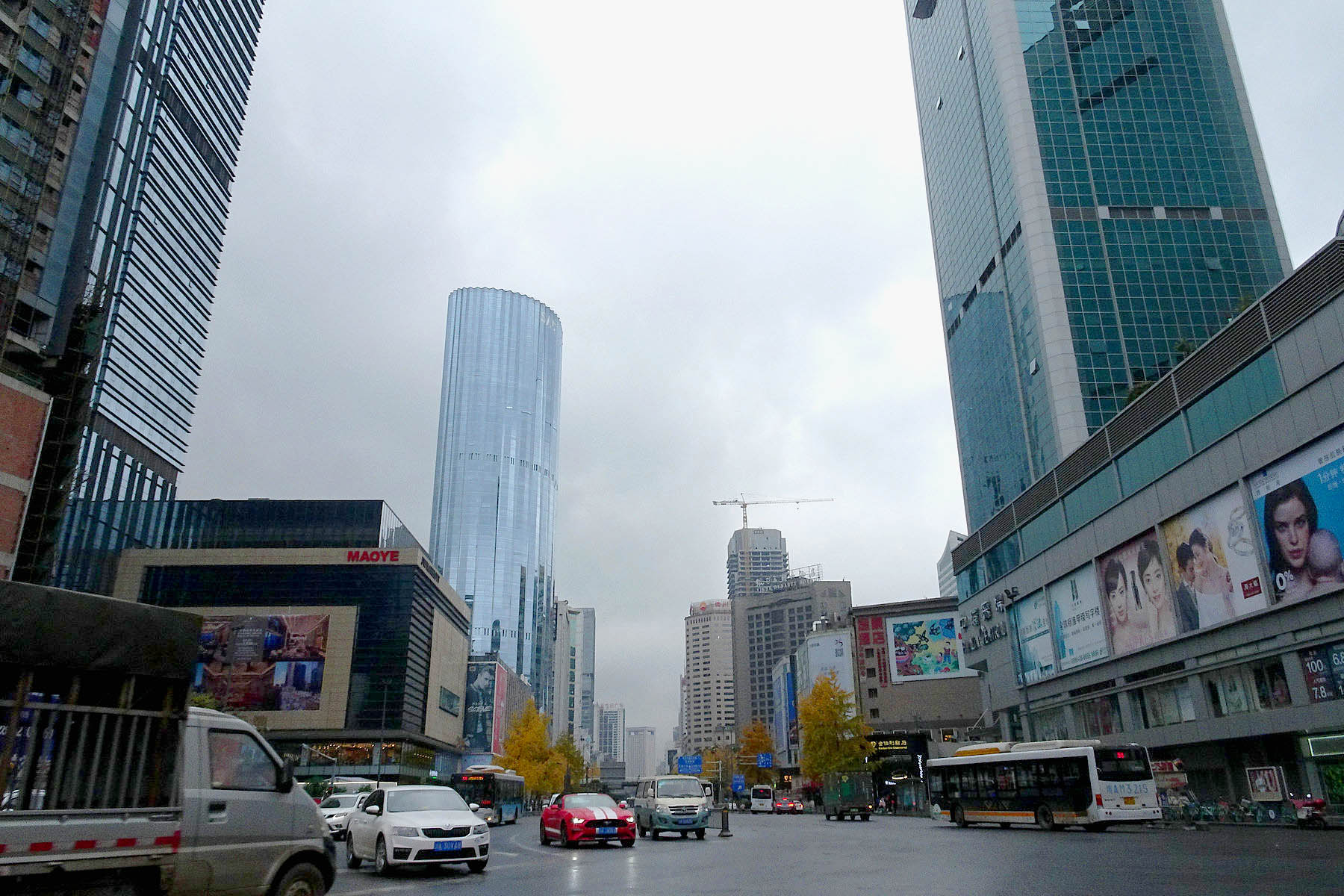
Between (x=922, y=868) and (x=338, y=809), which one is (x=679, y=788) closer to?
(x=338, y=809)

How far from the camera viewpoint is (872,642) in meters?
105

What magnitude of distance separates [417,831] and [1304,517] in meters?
29.0

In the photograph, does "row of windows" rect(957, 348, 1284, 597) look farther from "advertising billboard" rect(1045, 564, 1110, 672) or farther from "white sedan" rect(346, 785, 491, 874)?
"white sedan" rect(346, 785, 491, 874)

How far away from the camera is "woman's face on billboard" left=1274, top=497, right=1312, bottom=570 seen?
28.4 meters

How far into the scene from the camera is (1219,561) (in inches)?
1308

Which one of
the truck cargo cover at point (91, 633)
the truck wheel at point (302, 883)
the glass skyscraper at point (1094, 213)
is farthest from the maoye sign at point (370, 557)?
the truck cargo cover at point (91, 633)

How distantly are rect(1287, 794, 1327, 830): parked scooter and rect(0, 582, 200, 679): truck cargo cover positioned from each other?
3053cm

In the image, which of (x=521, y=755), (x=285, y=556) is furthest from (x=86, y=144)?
(x=521, y=755)

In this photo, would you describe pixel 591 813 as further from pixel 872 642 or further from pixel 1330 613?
pixel 872 642

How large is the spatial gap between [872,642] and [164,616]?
104 m

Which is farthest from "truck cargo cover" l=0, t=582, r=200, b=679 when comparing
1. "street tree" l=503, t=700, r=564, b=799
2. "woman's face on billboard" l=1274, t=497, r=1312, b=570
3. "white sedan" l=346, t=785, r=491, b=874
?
"street tree" l=503, t=700, r=564, b=799

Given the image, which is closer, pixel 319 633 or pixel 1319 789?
pixel 1319 789

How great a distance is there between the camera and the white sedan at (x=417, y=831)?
49.8ft

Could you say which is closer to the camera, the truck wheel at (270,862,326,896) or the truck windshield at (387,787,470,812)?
the truck wheel at (270,862,326,896)
